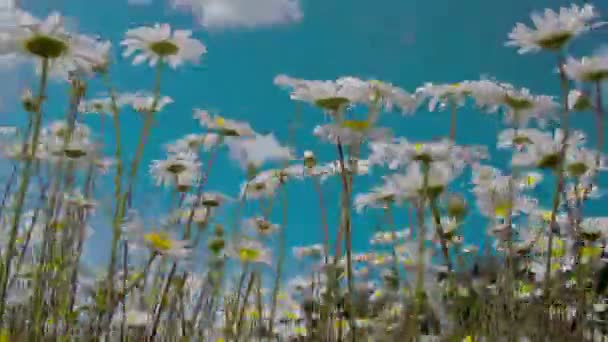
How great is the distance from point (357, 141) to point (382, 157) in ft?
0.48

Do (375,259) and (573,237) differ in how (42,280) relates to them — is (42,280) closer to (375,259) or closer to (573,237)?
(573,237)

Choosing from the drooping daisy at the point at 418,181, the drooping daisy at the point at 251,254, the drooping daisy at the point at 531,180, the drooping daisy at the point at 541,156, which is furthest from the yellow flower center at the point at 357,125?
the drooping daisy at the point at 531,180

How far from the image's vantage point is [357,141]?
4.52 ft

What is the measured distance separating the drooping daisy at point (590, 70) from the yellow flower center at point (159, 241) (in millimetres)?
831

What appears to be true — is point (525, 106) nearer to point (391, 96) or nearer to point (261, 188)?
point (391, 96)

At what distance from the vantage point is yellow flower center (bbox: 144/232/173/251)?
1.43m

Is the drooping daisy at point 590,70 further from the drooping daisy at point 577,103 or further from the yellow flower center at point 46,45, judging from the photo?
the yellow flower center at point 46,45

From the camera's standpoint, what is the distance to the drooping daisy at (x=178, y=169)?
75.0 inches

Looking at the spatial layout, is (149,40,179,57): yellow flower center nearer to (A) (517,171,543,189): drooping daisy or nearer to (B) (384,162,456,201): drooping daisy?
(B) (384,162,456,201): drooping daisy

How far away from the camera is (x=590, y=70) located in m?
1.47

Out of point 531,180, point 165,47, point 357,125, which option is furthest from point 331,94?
point 531,180

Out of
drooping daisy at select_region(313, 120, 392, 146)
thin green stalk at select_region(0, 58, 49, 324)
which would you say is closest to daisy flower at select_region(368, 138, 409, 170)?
drooping daisy at select_region(313, 120, 392, 146)

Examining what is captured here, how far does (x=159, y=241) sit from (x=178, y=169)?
0.53 metres

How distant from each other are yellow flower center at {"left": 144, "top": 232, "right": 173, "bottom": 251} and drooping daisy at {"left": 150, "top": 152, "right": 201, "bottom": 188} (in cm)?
45
